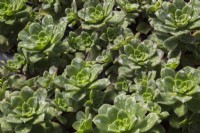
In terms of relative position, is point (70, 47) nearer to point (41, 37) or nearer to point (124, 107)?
point (41, 37)

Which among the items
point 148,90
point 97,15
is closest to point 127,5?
point 97,15

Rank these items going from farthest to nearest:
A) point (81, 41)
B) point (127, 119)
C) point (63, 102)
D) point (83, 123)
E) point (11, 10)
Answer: point (11, 10) → point (81, 41) → point (63, 102) → point (83, 123) → point (127, 119)

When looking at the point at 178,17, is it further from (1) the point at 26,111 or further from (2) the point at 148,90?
(1) the point at 26,111

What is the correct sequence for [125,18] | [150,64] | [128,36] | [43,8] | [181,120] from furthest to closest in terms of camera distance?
[43,8] → [125,18] → [128,36] → [150,64] → [181,120]

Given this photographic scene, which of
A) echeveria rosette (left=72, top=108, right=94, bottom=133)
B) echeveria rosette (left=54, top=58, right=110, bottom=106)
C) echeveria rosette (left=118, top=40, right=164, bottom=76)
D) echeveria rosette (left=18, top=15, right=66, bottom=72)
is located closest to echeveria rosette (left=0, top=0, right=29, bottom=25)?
echeveria rosette (left=18, top=15, right=66, bottom=72)

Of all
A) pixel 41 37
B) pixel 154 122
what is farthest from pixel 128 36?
pixel 154 122

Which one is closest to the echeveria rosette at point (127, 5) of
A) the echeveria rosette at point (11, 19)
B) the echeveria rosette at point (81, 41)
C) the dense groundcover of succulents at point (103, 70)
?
the dense groundcover of succulents at point (103, 70)
